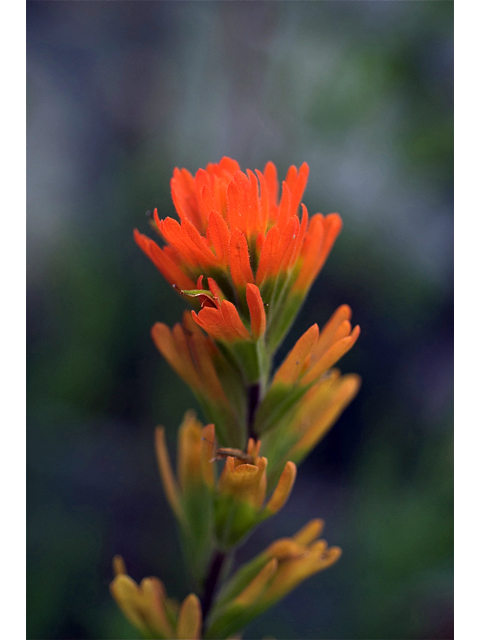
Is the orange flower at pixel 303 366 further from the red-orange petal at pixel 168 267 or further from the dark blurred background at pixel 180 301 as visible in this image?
the dark blurred background at pixel 180 301

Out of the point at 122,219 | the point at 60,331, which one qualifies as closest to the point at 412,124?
the point at 122,219

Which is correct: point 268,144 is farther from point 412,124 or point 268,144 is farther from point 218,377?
point 218,377

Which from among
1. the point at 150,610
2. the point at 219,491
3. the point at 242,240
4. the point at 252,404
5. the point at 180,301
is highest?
the point at 180,301

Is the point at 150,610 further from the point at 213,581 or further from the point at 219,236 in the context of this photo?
the point at 219,236

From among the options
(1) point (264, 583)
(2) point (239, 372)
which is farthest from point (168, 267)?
(1) point (264, 583)

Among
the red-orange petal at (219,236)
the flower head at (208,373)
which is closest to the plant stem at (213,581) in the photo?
the flower head at (208,373)

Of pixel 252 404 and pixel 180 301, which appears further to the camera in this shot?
pixel 180 301
